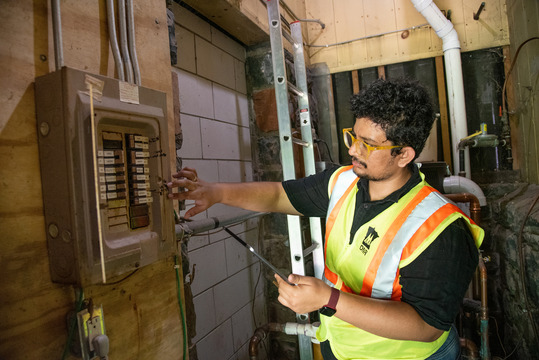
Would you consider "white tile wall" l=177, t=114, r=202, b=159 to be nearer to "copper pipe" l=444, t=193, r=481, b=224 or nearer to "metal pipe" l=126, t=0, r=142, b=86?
"metal pipe" l=126, t=0, r=142, b=86

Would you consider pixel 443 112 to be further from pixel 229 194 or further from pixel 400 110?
pixel 229 194

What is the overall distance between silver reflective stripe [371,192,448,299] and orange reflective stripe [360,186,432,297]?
11mm

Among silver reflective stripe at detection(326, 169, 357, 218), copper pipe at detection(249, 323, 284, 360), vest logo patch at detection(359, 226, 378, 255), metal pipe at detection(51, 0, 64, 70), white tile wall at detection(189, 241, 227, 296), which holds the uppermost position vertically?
metal pipe at detection(51, 0, 64, 70)

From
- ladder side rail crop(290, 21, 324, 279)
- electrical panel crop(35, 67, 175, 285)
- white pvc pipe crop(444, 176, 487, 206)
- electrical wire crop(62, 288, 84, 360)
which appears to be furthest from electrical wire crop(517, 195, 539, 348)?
electrical wire crop(62, 288, 84, 360)

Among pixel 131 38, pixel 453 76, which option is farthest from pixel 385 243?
pixel 453 76

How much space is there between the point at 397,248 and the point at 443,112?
2.35 metres

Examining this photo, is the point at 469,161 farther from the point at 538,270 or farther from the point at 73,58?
the point at 73,58

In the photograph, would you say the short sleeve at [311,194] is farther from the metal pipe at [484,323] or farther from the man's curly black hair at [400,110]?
the metal pipe at [484,323]

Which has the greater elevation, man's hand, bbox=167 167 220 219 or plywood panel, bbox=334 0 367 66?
plywood panel, bbox=334 0 367 66

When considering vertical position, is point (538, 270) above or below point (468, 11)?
below

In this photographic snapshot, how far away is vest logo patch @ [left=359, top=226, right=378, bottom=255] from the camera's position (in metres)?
1.09

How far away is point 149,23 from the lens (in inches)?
38.0

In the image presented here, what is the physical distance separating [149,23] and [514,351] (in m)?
2.87

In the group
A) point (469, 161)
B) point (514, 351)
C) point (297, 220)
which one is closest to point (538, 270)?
point (514, 351)
